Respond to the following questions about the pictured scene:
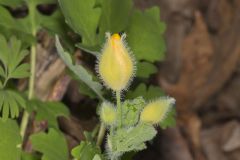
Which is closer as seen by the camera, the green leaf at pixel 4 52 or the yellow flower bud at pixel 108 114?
the yellow flower bud at pixel 108 114

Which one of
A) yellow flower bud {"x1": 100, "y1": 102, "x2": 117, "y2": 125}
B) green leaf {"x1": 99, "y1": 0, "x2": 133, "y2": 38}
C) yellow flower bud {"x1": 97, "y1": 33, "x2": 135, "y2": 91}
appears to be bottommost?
yellow flower bud {"x1": 100, "y1": 102, "x2": 117, "y2": 125}

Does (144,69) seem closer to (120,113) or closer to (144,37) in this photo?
(144,37)

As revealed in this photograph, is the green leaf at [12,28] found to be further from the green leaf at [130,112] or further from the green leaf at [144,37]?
the green leaf at [130,112]

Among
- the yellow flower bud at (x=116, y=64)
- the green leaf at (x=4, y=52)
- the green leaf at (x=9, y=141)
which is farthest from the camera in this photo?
the green leaf at (x=4, y=52)

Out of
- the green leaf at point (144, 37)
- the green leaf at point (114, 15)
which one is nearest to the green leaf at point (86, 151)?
the green leaf at point (114, 15)

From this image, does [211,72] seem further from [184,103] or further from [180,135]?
[180,135]

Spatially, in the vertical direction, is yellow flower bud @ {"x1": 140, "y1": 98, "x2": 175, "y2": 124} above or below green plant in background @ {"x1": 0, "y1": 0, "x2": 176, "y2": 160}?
below

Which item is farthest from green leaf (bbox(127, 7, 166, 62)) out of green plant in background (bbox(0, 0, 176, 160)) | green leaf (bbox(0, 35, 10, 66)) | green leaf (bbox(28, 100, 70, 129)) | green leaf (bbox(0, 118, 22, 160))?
green leaf (bbox(0, 118, 22, 160))

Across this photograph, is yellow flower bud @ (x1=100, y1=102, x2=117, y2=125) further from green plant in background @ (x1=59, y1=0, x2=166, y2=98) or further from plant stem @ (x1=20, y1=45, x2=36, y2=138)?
plant stem @ (x1=20, y1=45, x2=36, y2=138)
